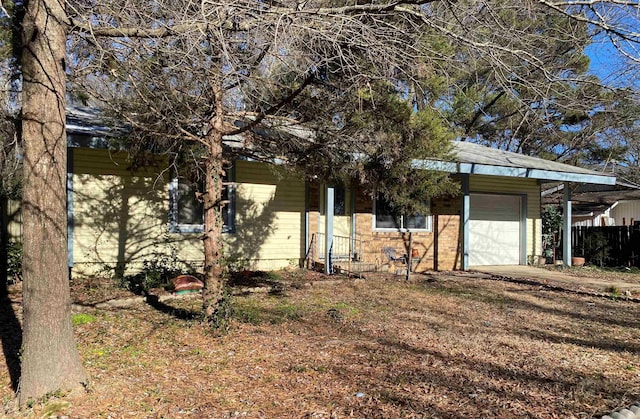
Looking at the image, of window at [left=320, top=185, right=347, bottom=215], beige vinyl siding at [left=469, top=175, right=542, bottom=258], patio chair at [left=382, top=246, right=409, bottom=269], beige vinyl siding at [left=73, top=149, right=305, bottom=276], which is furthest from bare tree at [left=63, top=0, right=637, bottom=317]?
beige vinyl siding at [left=469, top=175, right=542, bottom=258]

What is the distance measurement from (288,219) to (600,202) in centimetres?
1877

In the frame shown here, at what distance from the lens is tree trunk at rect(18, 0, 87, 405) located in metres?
3.94

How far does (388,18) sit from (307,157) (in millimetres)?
2429

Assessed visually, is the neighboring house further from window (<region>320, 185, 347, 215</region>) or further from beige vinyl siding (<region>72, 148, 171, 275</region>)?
beige vinyl siding (<region>72, 148, 171, 275</region>)

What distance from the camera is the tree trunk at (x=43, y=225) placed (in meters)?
3.94

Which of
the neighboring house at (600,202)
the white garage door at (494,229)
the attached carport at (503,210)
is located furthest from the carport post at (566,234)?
the neighboring house at (600,202)

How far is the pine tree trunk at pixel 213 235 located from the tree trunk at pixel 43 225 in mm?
2161

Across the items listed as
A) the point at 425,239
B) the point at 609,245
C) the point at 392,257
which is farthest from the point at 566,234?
the point at 392,257

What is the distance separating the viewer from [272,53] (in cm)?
511

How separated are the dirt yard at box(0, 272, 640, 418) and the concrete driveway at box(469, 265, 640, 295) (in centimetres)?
235

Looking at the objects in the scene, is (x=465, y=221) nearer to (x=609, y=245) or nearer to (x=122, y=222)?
(x=609, y=245)

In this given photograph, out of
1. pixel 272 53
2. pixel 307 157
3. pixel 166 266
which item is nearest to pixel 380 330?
pixel 307 157

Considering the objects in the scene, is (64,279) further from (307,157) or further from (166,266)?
(166,266)

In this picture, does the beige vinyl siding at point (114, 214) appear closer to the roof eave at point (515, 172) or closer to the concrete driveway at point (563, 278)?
the roof eave at point (515, 172)
